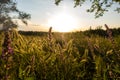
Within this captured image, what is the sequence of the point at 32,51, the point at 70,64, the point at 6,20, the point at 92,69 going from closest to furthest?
the point at 70,64, the point at 32,51, the point at 92,69, the point at 6,20

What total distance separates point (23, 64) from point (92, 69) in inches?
42.2

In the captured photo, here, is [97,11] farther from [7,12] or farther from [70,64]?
[70,64]

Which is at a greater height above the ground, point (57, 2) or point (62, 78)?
point (57, 2)

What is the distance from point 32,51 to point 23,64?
339 millimetres

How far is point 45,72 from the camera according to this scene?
311cm

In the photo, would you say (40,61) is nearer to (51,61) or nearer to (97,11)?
(51,61)

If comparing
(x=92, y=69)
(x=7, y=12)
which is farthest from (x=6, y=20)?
(x=92, y=69)

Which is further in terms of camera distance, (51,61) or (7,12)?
(7,12)

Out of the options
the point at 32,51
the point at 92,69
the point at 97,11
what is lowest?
the point at 92,69

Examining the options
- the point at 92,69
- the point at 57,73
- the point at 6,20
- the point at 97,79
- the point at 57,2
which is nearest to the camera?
the point at 97,79

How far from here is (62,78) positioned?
9.52 feet

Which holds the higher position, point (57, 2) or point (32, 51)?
point (57, 2)

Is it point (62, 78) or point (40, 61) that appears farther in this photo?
point (40, 61)

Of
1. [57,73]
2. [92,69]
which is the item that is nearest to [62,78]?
[57,73]
